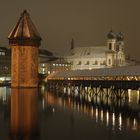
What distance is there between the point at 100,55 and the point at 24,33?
71224 mm

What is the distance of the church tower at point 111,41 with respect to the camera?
151150mm

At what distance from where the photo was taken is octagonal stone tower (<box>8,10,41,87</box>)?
259 ft

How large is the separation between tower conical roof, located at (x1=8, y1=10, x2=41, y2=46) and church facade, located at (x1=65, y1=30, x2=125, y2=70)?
66.8m

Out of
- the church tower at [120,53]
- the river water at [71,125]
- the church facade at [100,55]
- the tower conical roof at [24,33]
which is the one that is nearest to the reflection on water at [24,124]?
the river water at [71,125]

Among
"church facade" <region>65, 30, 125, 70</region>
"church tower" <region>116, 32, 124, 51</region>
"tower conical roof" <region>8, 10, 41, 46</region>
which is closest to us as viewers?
"tower conical roof" <region>8, 10, 41, 46</region>

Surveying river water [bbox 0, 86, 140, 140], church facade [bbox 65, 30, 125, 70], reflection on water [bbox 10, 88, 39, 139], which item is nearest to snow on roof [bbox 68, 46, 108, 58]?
church facade [bbox 65, 30, 125, 70]

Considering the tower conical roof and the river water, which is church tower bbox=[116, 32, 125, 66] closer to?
the tower conical roof

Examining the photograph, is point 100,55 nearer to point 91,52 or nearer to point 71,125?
point 91,52

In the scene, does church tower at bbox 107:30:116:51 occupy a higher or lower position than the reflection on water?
higher

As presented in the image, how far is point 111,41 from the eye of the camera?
152750 millimetres

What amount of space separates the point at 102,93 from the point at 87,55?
10534 centimetres

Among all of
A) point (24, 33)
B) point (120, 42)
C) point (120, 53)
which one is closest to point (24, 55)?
point (24, 33)

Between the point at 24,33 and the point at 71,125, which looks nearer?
the point at 71,125

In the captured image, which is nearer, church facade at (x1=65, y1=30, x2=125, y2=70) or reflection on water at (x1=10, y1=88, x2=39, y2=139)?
reflection on water at (x1=10, y1=88, x2=39, y2=139)
